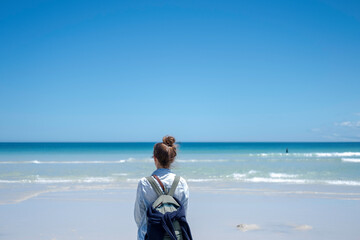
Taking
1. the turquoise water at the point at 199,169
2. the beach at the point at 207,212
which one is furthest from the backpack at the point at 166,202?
the beach at the point at 207,212

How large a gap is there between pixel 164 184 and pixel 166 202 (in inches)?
5.9

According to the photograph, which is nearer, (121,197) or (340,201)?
Answer: (340,201)

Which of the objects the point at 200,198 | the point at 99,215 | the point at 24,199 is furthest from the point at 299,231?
the point at 24,199

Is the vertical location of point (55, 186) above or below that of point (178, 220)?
below

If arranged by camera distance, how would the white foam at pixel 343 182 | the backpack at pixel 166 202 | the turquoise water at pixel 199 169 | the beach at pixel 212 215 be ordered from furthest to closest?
the turquoise water at pixel 199 169, the white foam at pixel 343 182, the beach at pixel 212 215, the backpack at pixel 166 202

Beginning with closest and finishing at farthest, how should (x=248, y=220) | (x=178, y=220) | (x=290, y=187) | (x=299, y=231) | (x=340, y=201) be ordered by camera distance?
(x=178, y=220), (x=299, y=231), (x=248, y=220), (x=340, y=201), (x=290, y=187)

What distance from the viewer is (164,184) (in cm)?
260

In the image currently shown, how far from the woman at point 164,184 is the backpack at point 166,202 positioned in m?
0.03

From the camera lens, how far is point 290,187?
37.9 feet

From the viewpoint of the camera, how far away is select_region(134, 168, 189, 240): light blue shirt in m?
2.53

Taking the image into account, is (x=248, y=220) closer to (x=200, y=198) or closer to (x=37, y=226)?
(x=200, y=198)

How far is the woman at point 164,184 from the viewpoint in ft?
8.32

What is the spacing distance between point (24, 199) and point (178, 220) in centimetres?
834

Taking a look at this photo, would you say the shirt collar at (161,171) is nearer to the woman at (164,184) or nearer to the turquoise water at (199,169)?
the woman at (164,184)
